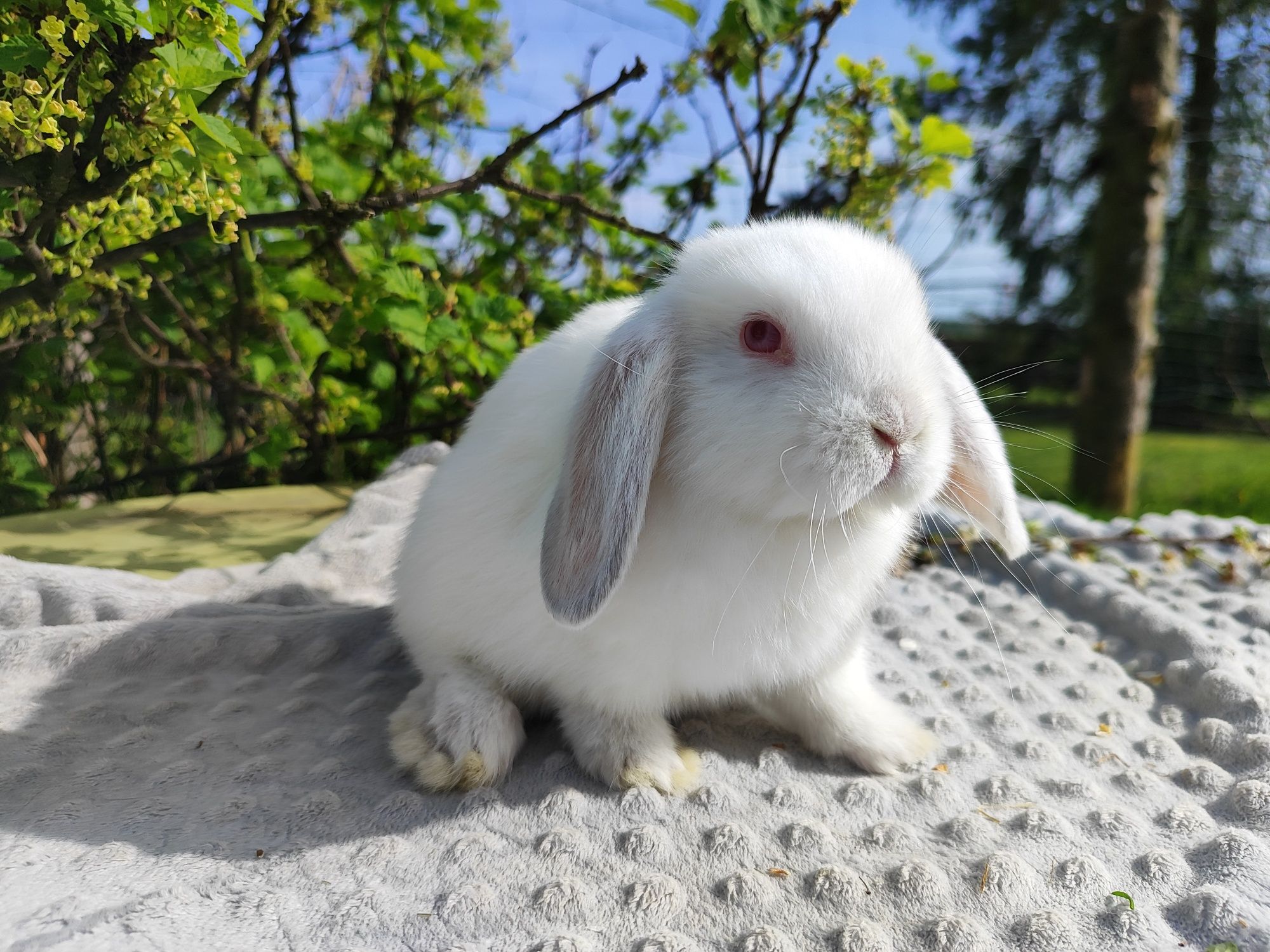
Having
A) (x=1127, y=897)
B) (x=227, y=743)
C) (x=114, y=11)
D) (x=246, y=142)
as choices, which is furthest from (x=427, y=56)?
(x=1127, y=897)

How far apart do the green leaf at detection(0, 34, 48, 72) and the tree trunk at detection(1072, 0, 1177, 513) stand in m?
3.75

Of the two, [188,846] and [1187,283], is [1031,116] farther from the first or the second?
[188,846]

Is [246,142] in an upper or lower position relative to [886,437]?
upper

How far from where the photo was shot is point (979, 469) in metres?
1.34

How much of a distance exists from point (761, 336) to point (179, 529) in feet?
6.19

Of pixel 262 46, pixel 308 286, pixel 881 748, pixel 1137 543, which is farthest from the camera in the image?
pixel 1137 543

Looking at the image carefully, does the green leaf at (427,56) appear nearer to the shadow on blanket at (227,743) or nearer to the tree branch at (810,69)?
the tree branch at (810,69)

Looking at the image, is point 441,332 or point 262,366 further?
point 262,366

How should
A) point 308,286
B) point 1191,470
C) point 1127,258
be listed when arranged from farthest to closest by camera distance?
point 1191,470 → point 1127,258 → point 308,286

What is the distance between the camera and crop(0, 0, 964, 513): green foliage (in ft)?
4.17

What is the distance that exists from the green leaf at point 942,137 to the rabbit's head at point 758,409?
1.23 meters

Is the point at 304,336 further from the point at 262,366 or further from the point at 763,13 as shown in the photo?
the point at 763,13

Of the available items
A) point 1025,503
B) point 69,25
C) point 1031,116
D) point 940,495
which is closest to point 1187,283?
point 1031,116

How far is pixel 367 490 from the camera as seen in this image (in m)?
2.26
